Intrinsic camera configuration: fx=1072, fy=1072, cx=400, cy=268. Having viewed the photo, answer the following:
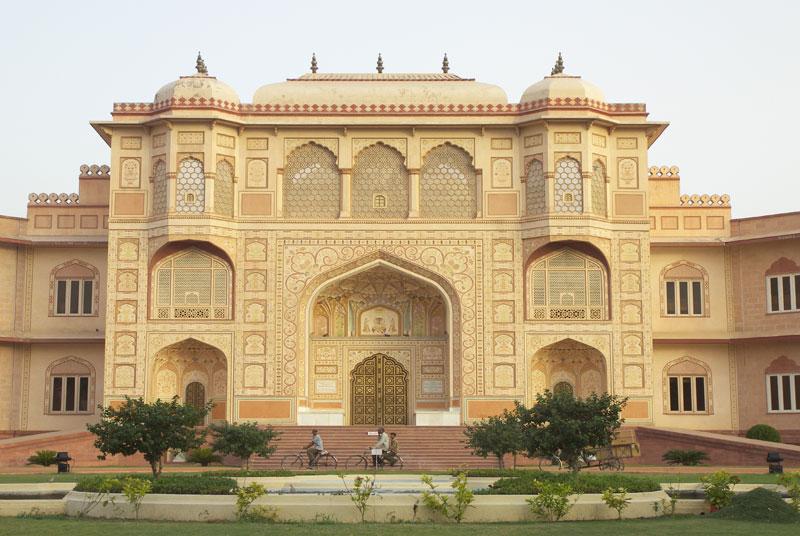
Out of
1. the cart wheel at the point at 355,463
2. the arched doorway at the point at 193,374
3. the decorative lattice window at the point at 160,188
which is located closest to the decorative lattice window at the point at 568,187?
the cart wheel at the point at 355,463

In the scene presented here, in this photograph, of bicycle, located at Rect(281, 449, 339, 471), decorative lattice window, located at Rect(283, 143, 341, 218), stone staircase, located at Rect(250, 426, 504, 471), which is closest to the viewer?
bicycle, located at Rect(281, 449, 339, 471)

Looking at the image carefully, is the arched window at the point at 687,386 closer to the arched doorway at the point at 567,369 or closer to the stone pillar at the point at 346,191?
the arched doorway at the point at 567,369

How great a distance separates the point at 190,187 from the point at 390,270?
243 inches

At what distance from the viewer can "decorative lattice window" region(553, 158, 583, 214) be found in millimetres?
30312

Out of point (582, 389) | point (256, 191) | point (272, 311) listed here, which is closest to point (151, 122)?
point (256, 191)

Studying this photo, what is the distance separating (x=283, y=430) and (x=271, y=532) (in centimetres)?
1602

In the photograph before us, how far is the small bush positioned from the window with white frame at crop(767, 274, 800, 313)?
1793 centimetres

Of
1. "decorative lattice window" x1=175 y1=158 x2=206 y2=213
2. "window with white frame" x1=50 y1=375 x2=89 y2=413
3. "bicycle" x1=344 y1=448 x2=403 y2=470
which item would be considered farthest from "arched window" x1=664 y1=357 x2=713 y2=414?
"window with white frame" x1=50 y1=375 x2=89 y2=413

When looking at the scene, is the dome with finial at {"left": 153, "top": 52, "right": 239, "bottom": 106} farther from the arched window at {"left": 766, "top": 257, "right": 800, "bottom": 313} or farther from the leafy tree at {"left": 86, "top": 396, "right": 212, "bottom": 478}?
the arched window at {"left": 766, "top": 257, "right": 800, "bottom": 313}

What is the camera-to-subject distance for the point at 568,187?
30406 mm

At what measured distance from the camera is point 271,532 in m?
13.3

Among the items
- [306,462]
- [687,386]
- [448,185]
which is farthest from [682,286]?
[306,462]

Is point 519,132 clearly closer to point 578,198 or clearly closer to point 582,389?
point 578,198

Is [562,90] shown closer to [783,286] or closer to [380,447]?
[783,286]
